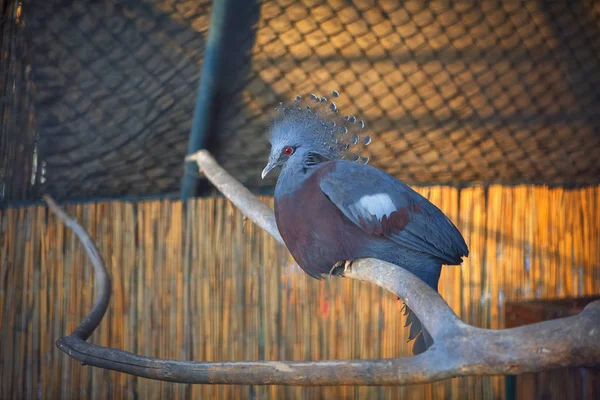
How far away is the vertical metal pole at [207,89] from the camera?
6.84ft

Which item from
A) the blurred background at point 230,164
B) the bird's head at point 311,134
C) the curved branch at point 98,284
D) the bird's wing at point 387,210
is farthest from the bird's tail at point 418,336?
the blurred background at point 230,164

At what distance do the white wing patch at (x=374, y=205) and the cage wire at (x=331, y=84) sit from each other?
0.79 m

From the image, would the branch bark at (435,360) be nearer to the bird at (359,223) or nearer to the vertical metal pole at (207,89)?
the bird at (359,223)

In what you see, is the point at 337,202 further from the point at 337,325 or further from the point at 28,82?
the point at 28,82

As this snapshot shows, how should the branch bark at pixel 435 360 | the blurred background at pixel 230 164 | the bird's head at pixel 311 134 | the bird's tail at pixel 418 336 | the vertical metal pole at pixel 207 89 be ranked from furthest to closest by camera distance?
the blurred background at pixel 230 164 → the vertical metal pole at pixel 207 89 → the bird's head at pixel 311 134 → the bird's tail at pixel 418 336 → the branch bark at pixel 435 360

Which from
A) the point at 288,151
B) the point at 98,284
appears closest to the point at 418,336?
the point at 288,151

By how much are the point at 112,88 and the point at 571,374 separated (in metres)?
1.72

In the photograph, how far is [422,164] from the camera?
2588 millimetres

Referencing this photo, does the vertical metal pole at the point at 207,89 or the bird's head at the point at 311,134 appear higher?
the vertical metal pole at the point at 207,89

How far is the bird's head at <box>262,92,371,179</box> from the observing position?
1.53 metres

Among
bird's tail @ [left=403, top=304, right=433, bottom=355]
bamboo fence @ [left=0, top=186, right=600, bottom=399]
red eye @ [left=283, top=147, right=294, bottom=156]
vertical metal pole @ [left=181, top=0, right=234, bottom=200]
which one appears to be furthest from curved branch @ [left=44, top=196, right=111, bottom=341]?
bird's tail @ [left=403, top=304, right=433, bottom=355]

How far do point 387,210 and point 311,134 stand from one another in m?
0.30

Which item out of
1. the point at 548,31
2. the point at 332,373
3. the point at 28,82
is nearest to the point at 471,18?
the point at 548,31

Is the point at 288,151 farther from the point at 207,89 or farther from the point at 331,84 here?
the point at 331,84
